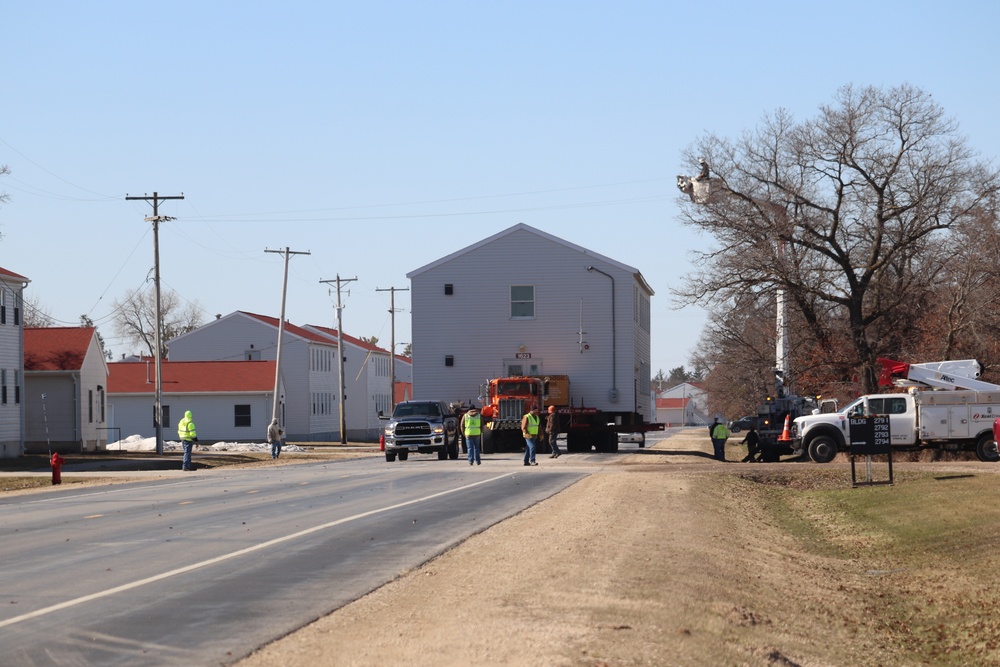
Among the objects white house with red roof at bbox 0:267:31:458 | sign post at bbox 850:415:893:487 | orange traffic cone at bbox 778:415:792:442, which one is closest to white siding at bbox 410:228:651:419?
orange traffic cone at bbox 778:415:792:442

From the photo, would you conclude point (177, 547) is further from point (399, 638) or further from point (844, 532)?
point (844, 532)

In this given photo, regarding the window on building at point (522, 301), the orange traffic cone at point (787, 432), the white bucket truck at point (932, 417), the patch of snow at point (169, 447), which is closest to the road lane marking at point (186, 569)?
the white bucket truck at point (932, 417)

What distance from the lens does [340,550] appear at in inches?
580

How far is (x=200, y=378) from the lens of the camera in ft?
252

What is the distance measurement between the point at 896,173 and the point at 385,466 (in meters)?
22.3

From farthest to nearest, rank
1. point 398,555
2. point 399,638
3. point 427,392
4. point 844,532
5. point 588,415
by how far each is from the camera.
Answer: point 427,392
point 588,415
point 844,532
point 398,555
point 399,638

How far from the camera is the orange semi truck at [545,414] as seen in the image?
4812cm

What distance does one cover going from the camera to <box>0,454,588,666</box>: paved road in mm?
9359

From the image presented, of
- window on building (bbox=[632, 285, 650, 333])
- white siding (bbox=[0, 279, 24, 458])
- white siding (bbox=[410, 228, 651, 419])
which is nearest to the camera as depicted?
white siding (bbox=[0, 279, 24, 458])

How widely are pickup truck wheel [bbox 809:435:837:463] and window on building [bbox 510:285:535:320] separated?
A: 19458 mm

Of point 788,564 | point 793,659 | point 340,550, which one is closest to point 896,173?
point 788,564

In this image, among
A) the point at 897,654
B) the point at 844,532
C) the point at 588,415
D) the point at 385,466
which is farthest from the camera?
the point at 588,415

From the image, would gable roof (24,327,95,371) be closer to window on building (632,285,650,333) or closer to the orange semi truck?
the orange semi truck

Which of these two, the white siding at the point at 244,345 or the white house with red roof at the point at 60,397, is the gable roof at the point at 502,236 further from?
the white siding at the point at 244,345
